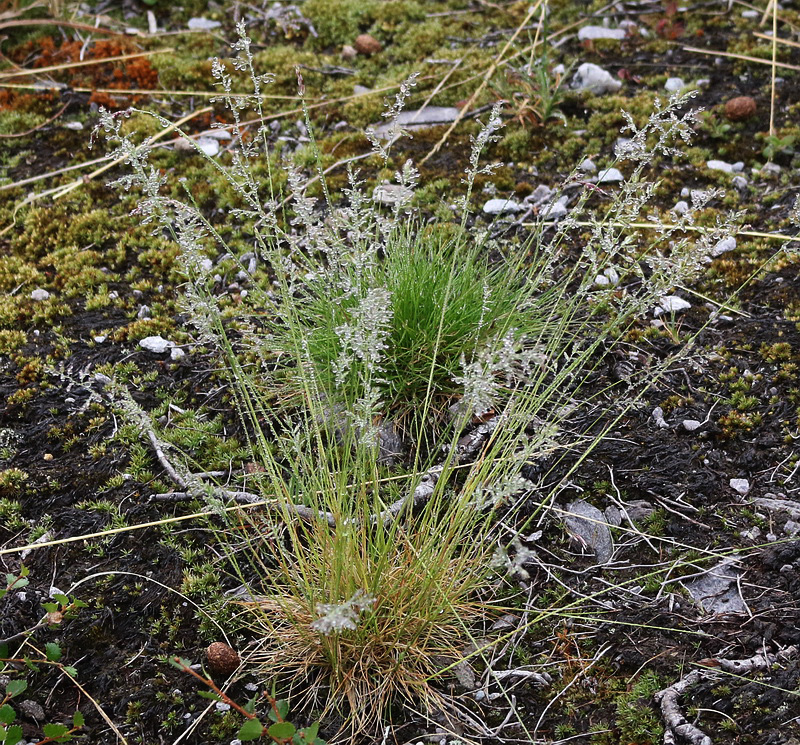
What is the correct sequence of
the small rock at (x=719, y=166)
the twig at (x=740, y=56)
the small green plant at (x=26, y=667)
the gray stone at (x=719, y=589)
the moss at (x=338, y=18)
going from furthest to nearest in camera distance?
the moss at (x=338, y=18) < the twig at (x=740, y=56) < the small rock at (x=719, y=166) < the gray stone at (x=719, y=589) < the small green plant at (x=26, y=667)

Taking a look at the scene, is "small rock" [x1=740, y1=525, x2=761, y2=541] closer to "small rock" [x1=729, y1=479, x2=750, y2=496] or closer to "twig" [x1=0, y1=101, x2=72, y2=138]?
"small rock" [x1=729, y1=479, x2=750, y2=496]

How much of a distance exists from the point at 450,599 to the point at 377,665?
0.31 metres

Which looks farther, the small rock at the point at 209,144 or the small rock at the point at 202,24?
the small rock at the point at 202,24

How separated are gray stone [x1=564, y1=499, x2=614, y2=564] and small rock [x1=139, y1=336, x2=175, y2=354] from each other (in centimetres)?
217

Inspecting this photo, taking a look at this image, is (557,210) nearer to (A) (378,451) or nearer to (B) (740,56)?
(B) (740,56)

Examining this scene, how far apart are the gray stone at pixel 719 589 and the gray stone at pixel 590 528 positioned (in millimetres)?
308

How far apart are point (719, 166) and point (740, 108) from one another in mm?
597

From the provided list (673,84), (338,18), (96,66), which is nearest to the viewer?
→ (673,84)

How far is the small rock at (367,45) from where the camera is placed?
19.7 feet

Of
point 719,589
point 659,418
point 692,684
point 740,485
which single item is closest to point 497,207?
point 659,418

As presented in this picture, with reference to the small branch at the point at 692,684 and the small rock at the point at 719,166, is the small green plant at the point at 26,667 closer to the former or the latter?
the small branch at the point at 692,684

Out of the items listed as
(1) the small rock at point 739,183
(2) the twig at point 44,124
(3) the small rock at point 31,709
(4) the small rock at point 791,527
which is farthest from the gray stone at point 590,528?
(2) the twig at point 44,124

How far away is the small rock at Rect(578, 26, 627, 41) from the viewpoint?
5863 mm

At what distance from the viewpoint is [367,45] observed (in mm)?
6004
